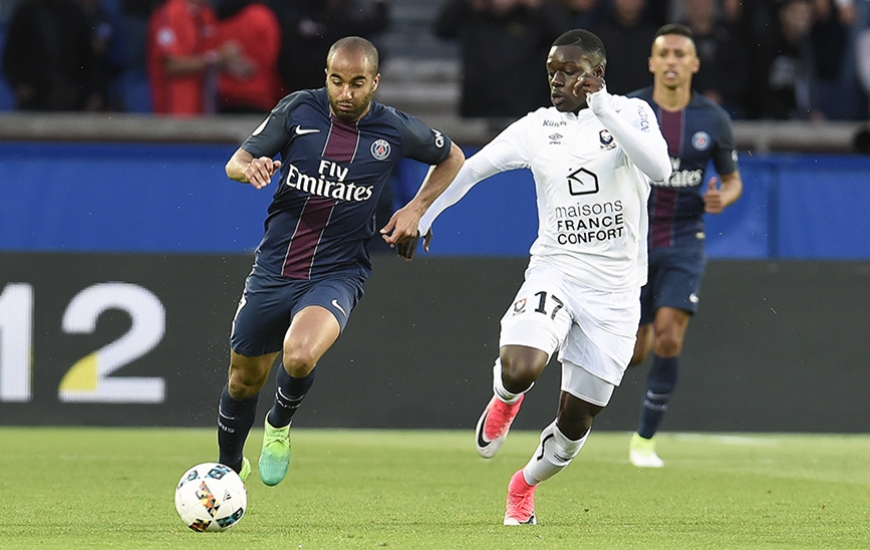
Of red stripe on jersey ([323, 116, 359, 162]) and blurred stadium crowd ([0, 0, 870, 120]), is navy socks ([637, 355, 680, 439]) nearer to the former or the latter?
red stripe on jersey ([323, 116, 359, 162])

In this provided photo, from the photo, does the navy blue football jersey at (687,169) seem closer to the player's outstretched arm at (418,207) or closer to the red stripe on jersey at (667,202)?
the red stripe on jersey at (667,202)

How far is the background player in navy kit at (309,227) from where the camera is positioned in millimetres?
7352

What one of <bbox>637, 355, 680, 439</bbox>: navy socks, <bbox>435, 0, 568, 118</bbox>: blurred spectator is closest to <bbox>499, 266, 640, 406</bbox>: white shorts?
<bbox>637, 355, 680, 439</bbox>: navy socks

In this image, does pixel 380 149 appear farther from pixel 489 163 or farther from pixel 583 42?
pixel 583 42

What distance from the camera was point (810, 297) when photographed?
12.0 m

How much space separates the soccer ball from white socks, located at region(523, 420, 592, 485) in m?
1.34

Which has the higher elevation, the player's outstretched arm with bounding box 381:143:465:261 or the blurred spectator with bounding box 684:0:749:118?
the player's outstretched arm with bounding box 381:143:465:261

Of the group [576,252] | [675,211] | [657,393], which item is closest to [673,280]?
[675,211]

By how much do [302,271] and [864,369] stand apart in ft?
19.2

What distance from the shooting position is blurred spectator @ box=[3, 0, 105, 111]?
13.4m

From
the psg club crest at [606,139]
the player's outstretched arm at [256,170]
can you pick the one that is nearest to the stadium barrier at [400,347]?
the psg club crest at [606,139]

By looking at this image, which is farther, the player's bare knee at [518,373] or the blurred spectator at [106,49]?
the blurred spectator at [106,49]

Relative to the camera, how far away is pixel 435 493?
822cm

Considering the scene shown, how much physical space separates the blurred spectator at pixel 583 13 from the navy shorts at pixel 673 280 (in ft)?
13.0
